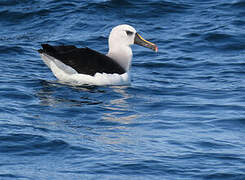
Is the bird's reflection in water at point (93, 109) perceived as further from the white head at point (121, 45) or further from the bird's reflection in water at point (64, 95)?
the white head at point (121, 45)

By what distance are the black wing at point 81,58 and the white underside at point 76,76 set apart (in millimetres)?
80

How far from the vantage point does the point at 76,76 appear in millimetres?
11719

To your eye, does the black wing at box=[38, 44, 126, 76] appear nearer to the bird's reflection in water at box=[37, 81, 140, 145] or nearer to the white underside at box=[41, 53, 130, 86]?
the white underside at box=[41, 53, 130, 86]

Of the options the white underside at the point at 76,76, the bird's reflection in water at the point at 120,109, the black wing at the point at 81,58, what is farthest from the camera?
the white underside at the point at 76,76

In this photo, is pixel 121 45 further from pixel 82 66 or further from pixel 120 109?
pixel 120 109

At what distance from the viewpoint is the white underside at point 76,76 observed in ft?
38.4

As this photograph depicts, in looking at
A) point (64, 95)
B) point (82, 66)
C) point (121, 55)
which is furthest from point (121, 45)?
point (64, 95)

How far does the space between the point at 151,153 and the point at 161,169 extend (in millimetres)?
607

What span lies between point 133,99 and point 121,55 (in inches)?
86.9

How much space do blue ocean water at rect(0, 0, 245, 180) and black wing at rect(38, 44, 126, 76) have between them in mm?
432

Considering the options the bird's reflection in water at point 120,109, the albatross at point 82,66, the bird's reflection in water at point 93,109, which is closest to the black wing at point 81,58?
the albatross at point 82,66

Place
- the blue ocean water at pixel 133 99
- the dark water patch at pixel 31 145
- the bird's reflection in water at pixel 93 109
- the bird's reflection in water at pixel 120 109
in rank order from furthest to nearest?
the bird's reflection in water at pixel 120 109, the bird's reflection in water at pixel 93 109, the dark water patch at pixel 31 145, the blue ocean water at pixel 133 99

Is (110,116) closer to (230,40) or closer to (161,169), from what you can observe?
(161,169)

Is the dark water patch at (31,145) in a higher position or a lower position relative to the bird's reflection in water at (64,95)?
higher
